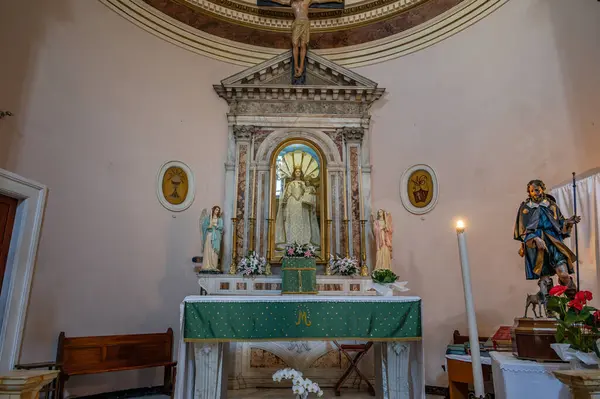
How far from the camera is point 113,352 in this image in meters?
6.72

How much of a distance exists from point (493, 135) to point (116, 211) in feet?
22.2

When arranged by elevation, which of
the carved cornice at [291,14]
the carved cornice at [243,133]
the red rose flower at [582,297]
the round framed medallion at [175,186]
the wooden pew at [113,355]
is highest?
the carved cornice at [291,14]

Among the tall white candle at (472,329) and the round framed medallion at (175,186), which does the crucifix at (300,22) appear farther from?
the tall white candle at (472,329)

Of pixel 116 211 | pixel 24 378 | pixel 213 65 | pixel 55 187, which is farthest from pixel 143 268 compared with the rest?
pixel 24 378

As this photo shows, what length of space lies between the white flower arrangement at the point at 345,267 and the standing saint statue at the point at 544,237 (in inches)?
143

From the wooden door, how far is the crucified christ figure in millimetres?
5715

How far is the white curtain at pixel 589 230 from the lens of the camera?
5461 millimetres

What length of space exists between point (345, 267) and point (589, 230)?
3599 millimetres

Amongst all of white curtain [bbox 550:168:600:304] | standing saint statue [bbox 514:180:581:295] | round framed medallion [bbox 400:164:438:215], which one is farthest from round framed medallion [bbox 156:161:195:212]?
white curtain [bbox 550:168:600:304]

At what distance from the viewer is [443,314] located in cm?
796

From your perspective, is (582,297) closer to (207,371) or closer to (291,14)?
(207,371)

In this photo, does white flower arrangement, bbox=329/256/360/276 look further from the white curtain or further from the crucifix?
the crucifix

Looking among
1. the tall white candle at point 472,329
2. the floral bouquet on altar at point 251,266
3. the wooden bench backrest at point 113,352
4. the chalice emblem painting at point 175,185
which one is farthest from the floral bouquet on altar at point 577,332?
the chalice emblem painting at point 175,185

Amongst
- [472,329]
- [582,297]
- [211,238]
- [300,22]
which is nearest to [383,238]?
[211,238]
